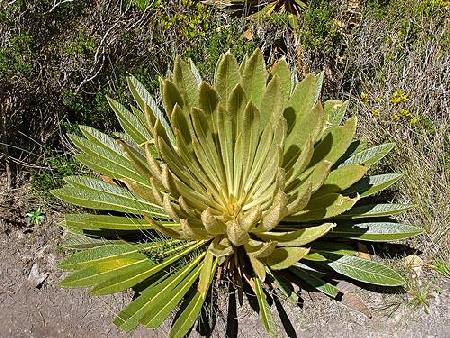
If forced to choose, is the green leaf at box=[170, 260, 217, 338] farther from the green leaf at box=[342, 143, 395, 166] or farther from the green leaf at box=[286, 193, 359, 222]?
the green leaf at box=[342, 143, 395, 166]

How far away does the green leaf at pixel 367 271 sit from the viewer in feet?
8.98

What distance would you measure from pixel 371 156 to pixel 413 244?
0.55 meters

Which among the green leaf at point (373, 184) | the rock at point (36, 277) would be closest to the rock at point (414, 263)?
the green leaf at point (373, 184)

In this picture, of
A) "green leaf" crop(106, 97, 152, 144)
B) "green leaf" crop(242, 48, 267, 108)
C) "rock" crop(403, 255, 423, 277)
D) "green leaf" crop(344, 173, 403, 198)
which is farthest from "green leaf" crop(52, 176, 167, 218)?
"rock" crop(403, 255, 423, 277)

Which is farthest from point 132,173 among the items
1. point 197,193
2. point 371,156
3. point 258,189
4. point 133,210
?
point 371,156

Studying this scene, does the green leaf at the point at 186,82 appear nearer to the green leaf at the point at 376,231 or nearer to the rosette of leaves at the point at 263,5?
the green leaf at the point at 376,231

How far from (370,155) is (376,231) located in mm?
397

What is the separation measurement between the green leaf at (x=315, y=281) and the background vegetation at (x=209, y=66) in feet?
2.16

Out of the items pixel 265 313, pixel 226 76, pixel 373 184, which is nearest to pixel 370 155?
pixel 373 184

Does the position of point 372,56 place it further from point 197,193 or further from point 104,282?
point 104,282

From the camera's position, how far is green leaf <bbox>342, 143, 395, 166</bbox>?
9.86ft

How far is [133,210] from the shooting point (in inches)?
116

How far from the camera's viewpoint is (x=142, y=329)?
2.91 m

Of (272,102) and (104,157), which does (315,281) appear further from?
(104,157)
